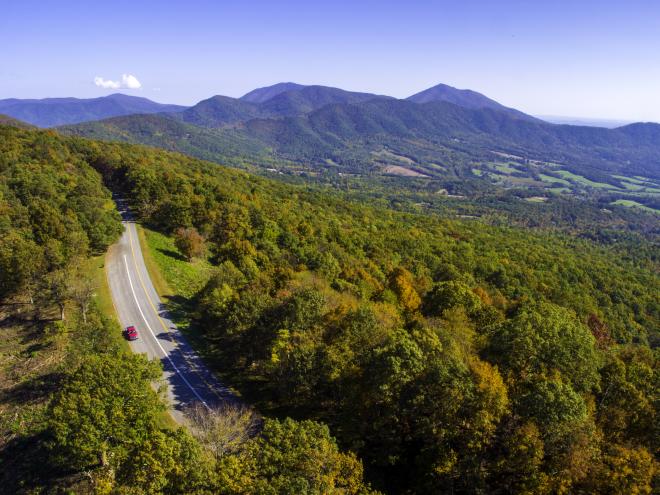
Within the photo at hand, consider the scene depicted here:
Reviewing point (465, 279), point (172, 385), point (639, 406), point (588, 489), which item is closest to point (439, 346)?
point (588, 489)

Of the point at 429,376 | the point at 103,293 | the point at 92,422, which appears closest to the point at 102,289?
the point at 103,293

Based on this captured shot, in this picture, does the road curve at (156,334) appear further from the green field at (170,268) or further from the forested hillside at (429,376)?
the forested hillside at (429,376)

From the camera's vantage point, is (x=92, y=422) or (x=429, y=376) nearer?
(x=92, y=422)

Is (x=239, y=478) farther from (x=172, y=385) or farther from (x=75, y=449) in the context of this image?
(x=172, y=385)

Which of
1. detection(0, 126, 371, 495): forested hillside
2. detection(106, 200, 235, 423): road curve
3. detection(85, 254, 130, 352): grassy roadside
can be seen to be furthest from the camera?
detection(85, 254, 130, 352): grassy roadside

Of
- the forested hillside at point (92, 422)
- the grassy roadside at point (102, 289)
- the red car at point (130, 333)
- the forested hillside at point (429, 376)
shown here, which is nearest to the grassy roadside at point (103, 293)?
the grassy roadside at point (102, 289)

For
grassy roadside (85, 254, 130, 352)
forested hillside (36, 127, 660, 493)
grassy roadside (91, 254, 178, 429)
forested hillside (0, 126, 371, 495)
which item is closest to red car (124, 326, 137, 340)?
grassy roadside (91, 254, 178, 429)

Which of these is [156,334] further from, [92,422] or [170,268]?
[92,422]

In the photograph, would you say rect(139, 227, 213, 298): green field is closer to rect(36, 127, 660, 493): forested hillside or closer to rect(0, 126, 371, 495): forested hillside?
rect(36, 127, 660, 493): forested hillside
